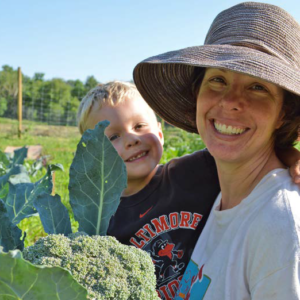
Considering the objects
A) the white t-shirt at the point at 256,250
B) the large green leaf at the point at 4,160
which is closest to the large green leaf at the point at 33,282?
the white t-shirt at the point at 256,250

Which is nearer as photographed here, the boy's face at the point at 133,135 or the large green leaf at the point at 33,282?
the large green leaf at the point at 33,282

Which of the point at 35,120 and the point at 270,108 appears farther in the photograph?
the point at 35,120

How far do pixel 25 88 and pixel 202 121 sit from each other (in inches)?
1083

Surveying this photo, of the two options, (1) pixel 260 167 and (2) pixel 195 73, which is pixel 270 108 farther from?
(2) pixel 195 73

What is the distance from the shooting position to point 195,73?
5.07 feet

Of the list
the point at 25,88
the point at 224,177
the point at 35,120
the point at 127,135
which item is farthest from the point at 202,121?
the point at 25,88

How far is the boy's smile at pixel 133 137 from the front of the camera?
1.78m

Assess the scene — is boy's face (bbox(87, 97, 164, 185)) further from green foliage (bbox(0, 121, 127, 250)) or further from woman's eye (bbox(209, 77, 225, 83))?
green foliage (bbox(0, 121, 127, 250))

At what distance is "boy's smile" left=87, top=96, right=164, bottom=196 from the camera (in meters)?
1.78

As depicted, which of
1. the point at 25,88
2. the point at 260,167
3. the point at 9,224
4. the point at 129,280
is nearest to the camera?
the point at 129,280

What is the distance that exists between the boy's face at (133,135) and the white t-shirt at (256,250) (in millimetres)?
561

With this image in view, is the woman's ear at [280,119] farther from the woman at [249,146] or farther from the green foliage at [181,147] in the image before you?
the green foliage at [181,147]

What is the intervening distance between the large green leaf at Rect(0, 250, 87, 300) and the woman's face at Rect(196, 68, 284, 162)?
0.77 meters

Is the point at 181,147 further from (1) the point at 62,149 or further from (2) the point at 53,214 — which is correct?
(2) the point at 53,214
